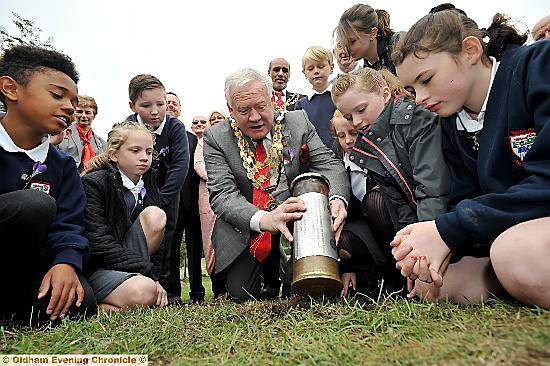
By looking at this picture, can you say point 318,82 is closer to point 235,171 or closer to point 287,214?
point 235,171

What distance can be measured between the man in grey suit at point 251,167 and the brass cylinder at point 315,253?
18.5 inches

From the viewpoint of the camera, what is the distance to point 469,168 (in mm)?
2432

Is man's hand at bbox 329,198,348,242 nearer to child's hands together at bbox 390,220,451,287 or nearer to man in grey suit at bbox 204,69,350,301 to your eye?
man in grey suit at bbox 204,69,350,301

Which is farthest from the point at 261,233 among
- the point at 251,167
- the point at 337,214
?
the point at 337,214

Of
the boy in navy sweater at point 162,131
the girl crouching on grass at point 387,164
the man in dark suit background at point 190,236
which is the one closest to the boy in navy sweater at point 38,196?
the boy in navy sweater at point 162,131

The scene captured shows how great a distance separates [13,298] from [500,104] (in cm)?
279

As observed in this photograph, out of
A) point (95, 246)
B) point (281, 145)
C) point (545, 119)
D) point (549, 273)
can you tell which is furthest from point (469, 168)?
point (95, 246)

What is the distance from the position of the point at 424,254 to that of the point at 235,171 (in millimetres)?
1882

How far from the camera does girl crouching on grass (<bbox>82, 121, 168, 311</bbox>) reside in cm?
303

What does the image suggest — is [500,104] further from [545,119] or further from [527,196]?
[527,196]

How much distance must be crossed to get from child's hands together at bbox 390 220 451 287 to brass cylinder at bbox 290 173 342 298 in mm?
444

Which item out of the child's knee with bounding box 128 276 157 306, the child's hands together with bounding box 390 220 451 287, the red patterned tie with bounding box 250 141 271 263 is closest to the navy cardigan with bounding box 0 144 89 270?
the child's knee with bounding box 128 276 157 306

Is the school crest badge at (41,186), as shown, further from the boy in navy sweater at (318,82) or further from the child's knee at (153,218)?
the boy in navy sweater at (318,82)

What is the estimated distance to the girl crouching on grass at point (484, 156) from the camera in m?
1.80
